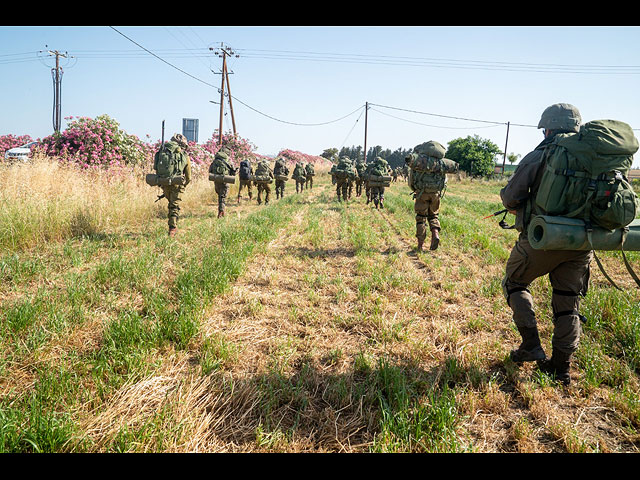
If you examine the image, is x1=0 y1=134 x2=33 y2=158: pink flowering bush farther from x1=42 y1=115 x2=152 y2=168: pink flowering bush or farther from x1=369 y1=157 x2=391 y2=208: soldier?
x1=369 y1=157 x2=391 y2=208: soldier

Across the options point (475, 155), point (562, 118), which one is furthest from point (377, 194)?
point (475, 155)

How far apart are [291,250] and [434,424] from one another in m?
4.82

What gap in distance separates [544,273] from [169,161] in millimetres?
7404

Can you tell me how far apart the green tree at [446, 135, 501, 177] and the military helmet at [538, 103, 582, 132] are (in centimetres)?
5385

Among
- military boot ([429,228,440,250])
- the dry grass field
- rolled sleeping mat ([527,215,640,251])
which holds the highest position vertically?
rolled sleeping mat ([527,215,640,251])

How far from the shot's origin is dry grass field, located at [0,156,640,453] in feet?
6.45

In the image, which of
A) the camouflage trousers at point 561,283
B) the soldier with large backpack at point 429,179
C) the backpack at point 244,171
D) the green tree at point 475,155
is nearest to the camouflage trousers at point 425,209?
the soldier with large backpack at point 429,179

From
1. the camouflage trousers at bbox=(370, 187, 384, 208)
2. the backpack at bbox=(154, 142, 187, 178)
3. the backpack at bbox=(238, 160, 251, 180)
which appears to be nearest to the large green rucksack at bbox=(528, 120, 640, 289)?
the backpack at bbox=(154, 142, 187, 178)

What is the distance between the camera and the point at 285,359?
9.16ft

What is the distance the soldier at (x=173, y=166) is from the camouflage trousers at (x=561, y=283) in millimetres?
6839

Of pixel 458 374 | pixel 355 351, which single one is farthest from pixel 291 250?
pixel 458 374

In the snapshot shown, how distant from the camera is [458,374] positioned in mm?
2711

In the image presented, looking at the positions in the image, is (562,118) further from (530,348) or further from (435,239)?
(435,239)
